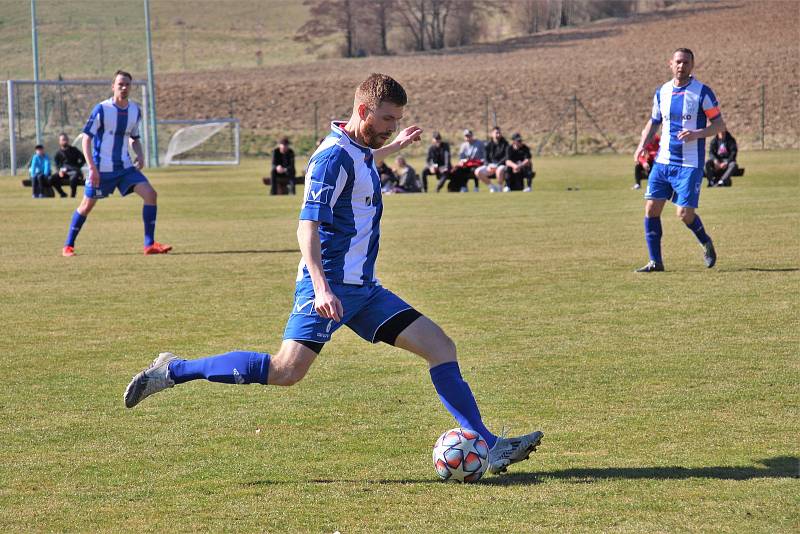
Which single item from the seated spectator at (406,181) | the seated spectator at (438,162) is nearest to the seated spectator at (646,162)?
the seated spectator at (438,162)

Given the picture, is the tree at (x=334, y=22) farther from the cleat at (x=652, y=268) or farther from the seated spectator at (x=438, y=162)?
the cleat at (x=652, y=268)

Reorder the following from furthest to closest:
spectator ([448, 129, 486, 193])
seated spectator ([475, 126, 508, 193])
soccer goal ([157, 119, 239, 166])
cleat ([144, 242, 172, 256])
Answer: soccer goal ([157, 119, 239, 166]) < spectator ([448, 129, 486, 193]) < seated spectator ([475, 126, 508, 193]) < cleat ([144, 242, 172, 256])

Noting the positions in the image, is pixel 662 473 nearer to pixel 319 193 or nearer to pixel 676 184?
pixel 319 193

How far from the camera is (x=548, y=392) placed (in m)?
6.53

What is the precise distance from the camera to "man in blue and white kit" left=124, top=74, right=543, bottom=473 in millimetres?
4879

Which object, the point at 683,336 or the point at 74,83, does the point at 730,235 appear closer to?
the point at 683,336

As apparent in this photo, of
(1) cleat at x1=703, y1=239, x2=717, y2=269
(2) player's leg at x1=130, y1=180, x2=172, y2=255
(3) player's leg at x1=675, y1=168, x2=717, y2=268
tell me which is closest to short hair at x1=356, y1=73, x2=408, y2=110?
(3) player's leg at x1=675, y1=168, x2=717, y2=268

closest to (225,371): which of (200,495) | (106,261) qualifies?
(200,495)

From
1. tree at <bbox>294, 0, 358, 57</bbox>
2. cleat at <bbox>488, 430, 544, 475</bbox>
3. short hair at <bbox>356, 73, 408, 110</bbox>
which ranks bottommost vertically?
cleat at <bbox>488, 430, 544, 475</bbox>

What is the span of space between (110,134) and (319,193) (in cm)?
942

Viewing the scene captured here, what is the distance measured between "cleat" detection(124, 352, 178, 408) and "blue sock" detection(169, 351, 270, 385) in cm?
12

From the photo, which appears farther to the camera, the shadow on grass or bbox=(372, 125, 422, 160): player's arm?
bbox=(372, 125, 422, 160): player's arm

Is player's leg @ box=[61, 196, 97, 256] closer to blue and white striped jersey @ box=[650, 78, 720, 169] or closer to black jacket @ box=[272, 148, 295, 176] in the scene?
blue and white striped jersey @ box=[650, 78, 720, 169]

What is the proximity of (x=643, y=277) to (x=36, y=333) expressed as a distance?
584 cm
